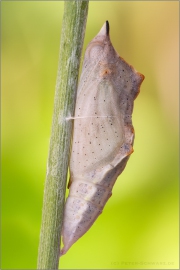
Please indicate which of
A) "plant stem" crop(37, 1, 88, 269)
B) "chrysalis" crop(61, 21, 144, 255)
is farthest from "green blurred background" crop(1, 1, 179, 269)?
"plant stem" crop(37, 1, 88, 269)

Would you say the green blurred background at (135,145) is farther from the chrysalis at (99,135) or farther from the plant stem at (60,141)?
the plant stem at (60,141)

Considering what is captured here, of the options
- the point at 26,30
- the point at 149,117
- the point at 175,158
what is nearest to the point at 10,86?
the point at 26,30

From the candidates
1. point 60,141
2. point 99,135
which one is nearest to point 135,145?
point 99,135

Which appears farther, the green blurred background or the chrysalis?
the green blurred background

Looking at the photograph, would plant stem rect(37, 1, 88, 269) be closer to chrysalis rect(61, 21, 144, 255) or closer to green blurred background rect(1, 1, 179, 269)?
chrysalis rect(61, 21, 144, 255)

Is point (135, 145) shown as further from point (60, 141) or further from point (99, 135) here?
point (60, 141)

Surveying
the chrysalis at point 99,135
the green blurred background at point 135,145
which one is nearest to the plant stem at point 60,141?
the chrysalis at point 99,135

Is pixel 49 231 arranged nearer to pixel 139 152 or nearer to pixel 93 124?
pixel 93 124
